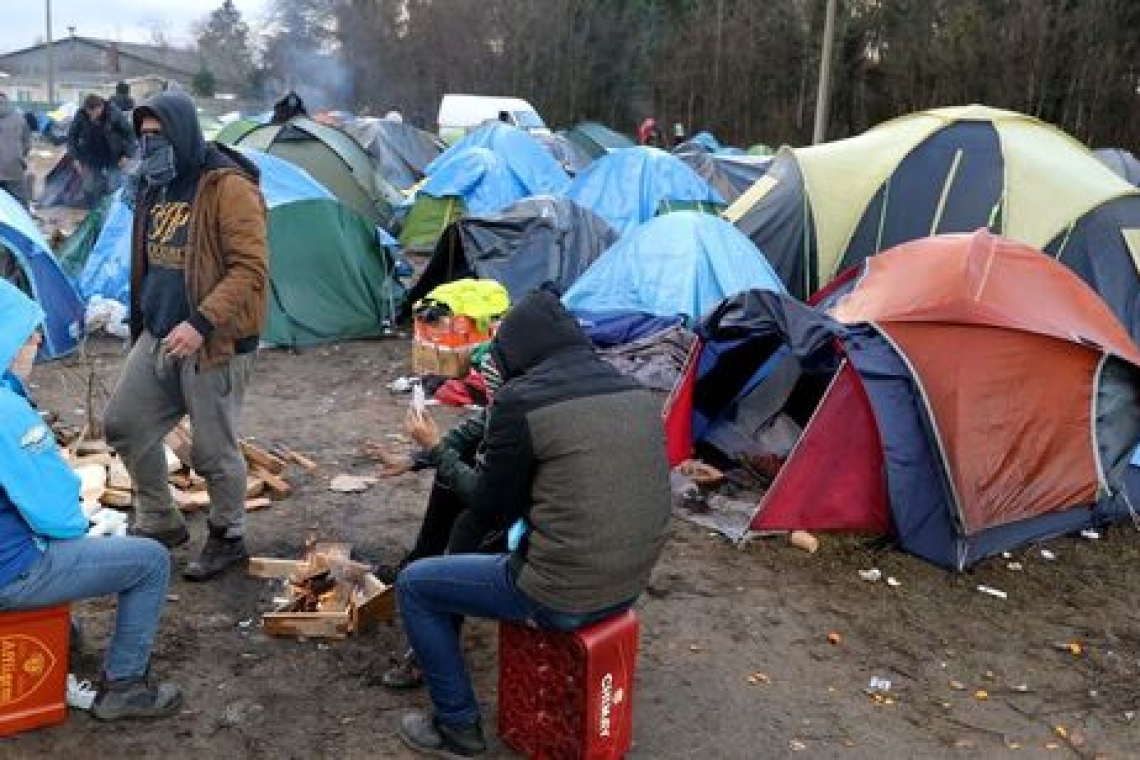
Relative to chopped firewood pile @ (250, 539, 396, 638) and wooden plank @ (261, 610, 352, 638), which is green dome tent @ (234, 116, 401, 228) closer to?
chopped firewood pile @ (250, 539, 396, 638)

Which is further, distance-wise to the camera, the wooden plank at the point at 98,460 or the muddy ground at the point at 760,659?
the wooden plank at the point at 98,460

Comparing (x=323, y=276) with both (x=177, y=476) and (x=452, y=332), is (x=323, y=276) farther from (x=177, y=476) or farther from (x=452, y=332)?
(x=177, y=476)

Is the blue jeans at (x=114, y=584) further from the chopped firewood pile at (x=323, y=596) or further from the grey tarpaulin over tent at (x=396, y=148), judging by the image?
the grey tarpaulin over tent at (x=396, y=148)

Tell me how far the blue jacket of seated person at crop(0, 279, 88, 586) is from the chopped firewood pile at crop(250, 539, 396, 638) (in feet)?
3.77

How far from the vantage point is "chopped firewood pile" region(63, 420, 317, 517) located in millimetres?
5406

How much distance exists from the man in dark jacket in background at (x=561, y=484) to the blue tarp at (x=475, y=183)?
10.4m

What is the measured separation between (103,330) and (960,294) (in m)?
7.03

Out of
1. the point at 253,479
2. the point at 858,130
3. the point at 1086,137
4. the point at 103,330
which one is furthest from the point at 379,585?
the point at 858,130

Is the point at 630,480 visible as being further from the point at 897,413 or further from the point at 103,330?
the point at 103,330

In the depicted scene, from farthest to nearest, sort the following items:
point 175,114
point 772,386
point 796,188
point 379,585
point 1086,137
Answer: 1. point 1086,137
2. point 796,188
3. point 772,386
4. point 379,585
5. point 175,114

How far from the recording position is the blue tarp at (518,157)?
14.7 metres

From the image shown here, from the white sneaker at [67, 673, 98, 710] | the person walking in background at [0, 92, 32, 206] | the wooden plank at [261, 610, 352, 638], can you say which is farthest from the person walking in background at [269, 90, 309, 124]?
the white sneaker at [67, 673, 98, 710]

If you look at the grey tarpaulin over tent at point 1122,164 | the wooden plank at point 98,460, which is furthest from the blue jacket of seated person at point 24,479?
the grey tarpaulin over tent at point 1122,164

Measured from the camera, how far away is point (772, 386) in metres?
6.57
